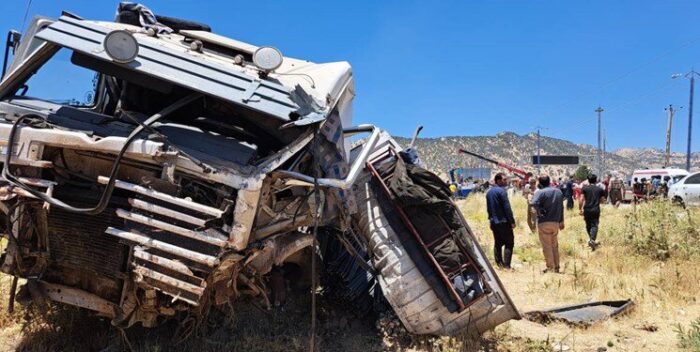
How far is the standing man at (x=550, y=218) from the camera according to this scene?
724 centimetres

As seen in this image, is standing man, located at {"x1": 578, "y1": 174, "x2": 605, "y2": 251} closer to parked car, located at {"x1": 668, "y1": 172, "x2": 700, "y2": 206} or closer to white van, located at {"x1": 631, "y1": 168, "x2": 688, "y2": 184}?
parked car, located at {"x1": 668, "y1": 172, "x2": 700, "y2": 206}

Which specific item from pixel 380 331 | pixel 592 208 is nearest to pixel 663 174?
pixel 592 208

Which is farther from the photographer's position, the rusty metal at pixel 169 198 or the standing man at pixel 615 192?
the standing man at pixel 615 192

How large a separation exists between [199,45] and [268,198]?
145 centimetres


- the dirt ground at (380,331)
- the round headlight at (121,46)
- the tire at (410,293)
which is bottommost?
the dirt ground at (380,331)

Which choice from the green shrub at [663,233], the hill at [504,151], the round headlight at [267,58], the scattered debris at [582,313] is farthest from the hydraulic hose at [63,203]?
the hill at [504,151]

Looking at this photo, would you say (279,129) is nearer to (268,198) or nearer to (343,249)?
(268,198)

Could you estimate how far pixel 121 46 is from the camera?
9.59 ft

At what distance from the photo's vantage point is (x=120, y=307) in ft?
9.86

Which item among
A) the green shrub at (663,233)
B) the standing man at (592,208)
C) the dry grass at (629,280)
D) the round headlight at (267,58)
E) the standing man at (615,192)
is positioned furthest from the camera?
the standing man at (615,192)

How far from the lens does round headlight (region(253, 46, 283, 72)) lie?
3.36 meters

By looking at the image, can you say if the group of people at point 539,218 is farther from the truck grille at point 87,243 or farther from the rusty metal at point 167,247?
the truck grille at point 87,243

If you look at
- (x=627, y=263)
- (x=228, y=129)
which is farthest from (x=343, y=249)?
(x=627, y=263)

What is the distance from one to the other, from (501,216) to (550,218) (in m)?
0.66
